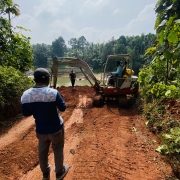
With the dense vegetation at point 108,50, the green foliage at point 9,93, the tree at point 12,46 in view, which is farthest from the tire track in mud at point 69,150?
the dense vegetation at point 108,50

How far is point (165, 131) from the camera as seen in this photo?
12.8 feet

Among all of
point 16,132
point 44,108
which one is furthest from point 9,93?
point 44,108

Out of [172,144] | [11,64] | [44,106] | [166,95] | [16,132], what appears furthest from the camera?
[11,64]

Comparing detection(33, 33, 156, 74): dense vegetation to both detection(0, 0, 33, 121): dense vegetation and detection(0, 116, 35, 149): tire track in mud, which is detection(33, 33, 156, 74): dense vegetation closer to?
detection(0, 0, 33, 121): dense vegetation

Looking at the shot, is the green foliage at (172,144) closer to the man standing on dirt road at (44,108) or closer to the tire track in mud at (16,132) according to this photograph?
the man standing on dirt road at (44,108)

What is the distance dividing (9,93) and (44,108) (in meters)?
4.84

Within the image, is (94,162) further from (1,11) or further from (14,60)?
(1,11)

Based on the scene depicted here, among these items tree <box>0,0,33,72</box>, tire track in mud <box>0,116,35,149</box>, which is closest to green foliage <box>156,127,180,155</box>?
tire track in mud <box>0,116,35,149</box>

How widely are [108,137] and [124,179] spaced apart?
1637mm

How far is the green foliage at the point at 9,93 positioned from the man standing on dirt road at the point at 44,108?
3.95 metres

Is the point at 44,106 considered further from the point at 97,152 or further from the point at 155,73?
the point at 155,73

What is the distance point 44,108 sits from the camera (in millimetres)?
2342

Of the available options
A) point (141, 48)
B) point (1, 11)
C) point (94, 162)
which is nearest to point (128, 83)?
point (94, 162)

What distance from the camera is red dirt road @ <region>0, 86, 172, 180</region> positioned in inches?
119
